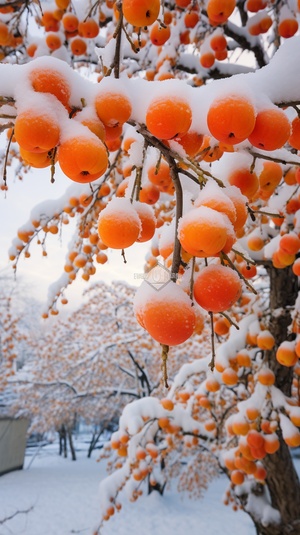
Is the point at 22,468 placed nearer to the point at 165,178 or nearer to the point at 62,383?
the point at 62,383

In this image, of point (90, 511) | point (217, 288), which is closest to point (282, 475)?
point (217, 288)

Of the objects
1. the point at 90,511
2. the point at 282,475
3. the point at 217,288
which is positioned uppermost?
the point at 217,288

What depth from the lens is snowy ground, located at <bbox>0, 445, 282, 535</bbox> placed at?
970 cm

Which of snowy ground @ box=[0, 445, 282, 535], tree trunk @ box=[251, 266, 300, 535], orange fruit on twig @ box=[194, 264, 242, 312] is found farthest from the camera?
snowy ground @ box=[0, 445, 282, 535]

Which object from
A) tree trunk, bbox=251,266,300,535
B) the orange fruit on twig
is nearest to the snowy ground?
tree trunk, bbox=251,266,300,535

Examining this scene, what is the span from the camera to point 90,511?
37.0 feet

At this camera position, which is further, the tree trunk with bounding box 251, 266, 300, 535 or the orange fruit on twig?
the tree trunk with bounding box 251, 266, 300, 535

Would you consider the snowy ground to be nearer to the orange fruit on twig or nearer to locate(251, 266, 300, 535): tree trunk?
locate(251, 266, 300, 535): tree trunk

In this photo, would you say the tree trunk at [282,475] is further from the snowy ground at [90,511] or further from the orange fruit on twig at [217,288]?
the snowy ground at [90,511]

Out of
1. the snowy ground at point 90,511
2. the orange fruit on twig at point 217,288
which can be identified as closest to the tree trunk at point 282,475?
the orange fruit on twig at point 217,288

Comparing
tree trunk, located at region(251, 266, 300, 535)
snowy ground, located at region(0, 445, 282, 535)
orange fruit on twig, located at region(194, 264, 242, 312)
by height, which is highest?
orange fruit on twig, located at region(194, 264, 242, 312)

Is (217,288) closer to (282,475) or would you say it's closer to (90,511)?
(282,475)

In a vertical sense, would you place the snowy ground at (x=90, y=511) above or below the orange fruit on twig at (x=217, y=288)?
below

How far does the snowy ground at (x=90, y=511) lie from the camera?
970 cm
